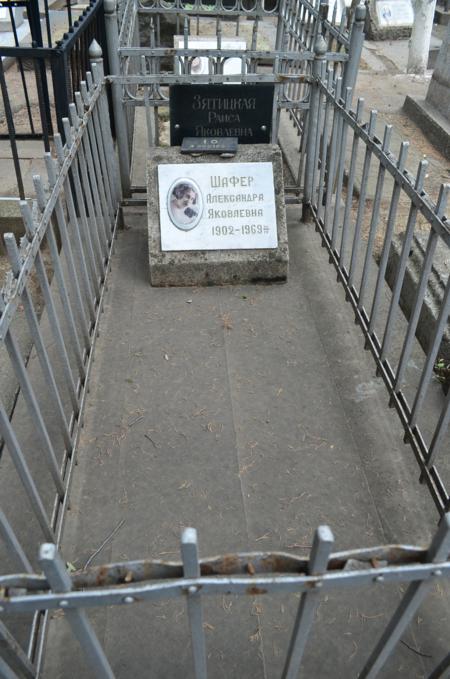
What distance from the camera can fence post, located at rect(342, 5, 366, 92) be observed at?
4.80 meters

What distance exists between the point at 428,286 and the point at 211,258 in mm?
1472

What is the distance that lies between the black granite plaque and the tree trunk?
8.08 meters

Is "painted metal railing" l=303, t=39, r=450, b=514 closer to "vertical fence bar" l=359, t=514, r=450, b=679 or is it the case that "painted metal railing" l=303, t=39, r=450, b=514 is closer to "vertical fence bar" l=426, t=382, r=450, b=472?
"vertical fence bar" l=426, t=382, r=450, b=472

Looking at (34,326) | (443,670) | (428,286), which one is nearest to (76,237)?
(34,326)

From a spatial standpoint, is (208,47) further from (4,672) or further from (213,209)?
(4,672)

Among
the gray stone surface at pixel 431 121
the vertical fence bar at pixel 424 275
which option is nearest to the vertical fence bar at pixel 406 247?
the vertical fence bar at pixel 424 275

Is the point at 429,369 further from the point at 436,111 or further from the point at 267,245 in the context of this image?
the point at 436,111

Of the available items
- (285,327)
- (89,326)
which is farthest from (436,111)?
(89,326)

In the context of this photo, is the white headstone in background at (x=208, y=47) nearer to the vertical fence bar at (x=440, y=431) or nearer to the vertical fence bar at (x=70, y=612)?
the vertical fence bar at (x=440, y=431)

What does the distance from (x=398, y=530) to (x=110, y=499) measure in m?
1.28

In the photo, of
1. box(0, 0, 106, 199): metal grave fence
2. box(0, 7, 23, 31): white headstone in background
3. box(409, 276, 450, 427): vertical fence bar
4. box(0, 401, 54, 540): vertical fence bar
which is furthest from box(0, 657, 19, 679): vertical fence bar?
box(0, 7, 23, 31): white headstone in background

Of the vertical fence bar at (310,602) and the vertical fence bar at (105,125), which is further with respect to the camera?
the vertical fence bar at (105,125)

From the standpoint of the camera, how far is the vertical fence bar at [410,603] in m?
1.21

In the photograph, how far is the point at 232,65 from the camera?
7.29m
